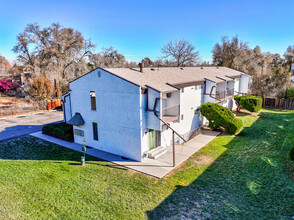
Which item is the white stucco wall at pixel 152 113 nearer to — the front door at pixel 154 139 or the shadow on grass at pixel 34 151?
the front door at pixel 154 139

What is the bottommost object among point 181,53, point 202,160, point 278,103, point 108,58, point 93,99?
point 202,160

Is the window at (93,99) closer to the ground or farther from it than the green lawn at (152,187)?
farther from it

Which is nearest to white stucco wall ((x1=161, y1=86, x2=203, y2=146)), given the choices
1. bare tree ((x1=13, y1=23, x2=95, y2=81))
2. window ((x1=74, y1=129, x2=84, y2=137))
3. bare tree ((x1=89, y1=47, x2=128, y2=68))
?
window ((x1=74, y1=129, x2=84, y2=137))

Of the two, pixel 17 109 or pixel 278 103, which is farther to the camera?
pixel 278 103

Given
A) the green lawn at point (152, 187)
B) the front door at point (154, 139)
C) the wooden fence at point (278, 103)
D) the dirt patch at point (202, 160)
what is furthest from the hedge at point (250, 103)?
the front door at point (154, 139)

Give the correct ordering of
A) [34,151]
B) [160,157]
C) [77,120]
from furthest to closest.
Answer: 1. [77,120]
2. [34,151]
3. [160,157]

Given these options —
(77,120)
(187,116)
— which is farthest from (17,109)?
(187,116)

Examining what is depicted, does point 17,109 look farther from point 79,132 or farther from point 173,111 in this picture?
point 173,111
